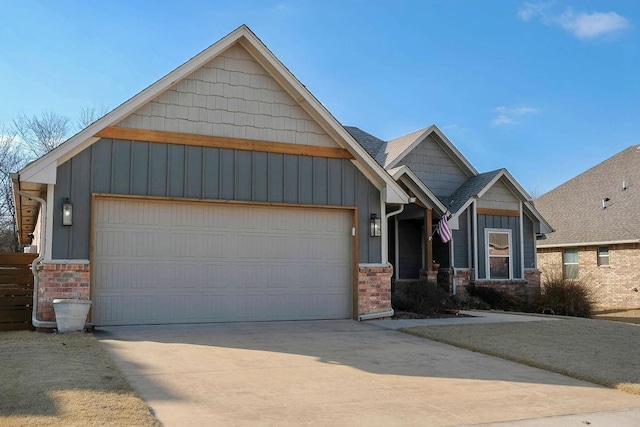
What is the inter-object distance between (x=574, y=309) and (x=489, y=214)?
4100 millimetres

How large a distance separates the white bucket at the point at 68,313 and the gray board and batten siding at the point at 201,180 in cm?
93

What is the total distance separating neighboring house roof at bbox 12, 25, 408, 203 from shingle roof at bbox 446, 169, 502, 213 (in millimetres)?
7108

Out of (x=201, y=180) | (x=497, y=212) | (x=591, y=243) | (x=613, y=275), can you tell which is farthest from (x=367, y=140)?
(x=201, y=180)

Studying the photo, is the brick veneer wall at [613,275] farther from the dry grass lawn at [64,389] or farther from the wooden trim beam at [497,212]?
the dry grass lawn at [64,389]

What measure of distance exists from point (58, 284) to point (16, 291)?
0.98 m

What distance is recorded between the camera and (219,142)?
40.1ft

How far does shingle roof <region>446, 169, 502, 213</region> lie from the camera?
2012cm

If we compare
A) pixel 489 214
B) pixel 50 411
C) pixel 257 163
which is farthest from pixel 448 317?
pixel 50 411

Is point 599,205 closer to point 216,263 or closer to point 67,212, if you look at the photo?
point 216,263

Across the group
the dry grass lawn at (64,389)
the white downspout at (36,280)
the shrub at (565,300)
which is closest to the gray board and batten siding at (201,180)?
the white downspout at (36,280)

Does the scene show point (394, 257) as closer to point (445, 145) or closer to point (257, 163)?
point (445, 145)

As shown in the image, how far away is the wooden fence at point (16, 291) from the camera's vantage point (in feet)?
35.9

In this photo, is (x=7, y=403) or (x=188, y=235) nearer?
(x=7, y=403)

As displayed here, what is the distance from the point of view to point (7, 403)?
18.7 feet
